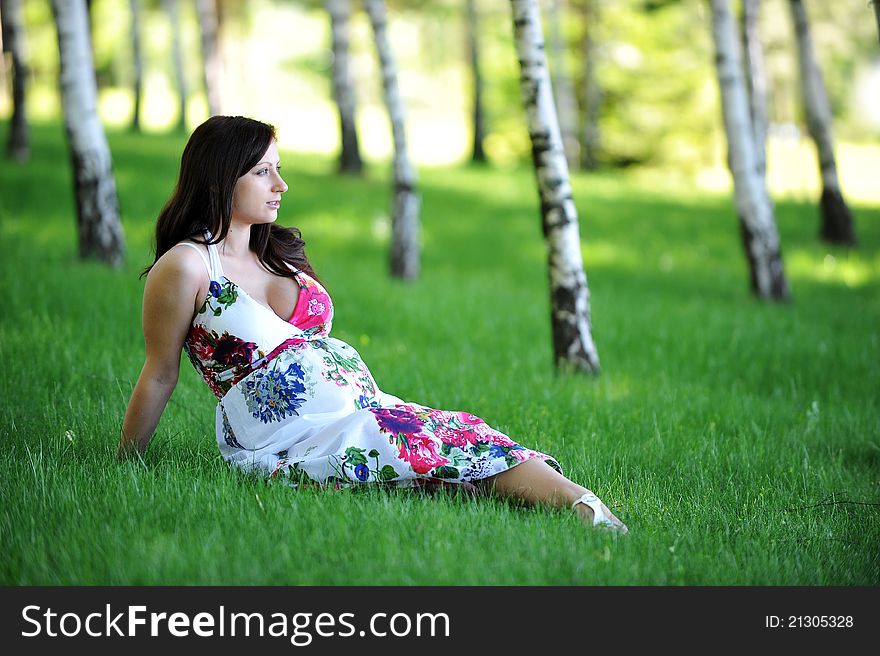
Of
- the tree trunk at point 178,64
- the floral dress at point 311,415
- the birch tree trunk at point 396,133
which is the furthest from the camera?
the tree trunk at point 178,64

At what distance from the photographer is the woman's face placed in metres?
3.96

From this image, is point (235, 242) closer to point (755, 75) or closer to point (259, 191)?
point (259, 191)

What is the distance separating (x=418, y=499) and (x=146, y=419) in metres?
1.19

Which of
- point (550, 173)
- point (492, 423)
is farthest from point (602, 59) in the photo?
point (492, 423)

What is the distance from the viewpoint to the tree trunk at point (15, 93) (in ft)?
49.5

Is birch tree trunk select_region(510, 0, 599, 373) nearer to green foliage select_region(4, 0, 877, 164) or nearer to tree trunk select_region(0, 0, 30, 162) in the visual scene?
green foliage select_region(4, 0, 877, 164)

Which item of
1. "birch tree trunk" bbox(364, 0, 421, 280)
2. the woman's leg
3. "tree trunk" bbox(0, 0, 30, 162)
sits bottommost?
the woman's leg

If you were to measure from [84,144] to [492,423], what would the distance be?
18.0 ft

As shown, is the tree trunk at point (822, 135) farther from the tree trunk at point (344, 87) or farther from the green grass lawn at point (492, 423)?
the tree trunk at point (344, 87)

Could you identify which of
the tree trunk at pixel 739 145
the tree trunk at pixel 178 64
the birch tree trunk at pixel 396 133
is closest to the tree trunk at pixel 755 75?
the tree trunk at pixel 739 145

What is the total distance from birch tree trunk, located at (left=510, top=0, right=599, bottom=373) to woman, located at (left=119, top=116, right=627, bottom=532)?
2911mm

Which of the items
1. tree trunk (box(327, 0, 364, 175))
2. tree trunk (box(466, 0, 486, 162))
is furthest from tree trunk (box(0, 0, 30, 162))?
tree trunk (box(466, 0, 486, 162))

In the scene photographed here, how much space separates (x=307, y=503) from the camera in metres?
3.66

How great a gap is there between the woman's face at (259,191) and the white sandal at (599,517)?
1686 mm
